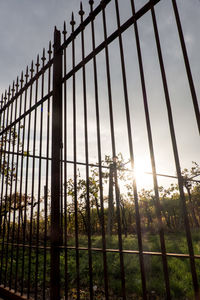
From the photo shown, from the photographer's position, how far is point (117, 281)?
3.89 m

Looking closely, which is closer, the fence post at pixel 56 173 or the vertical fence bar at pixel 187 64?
the vertical fence bar at pixel 187 64

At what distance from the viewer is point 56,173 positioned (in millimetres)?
2611

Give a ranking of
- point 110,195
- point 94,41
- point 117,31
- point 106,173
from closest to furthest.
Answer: point 117,31
point 94,41
point 110,195
point 106,173

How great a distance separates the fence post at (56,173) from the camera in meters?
2.34

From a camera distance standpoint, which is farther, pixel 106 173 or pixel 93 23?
pixel 106 173

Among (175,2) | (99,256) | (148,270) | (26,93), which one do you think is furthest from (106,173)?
(175,2)

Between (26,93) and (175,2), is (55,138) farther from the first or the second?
(175,2)

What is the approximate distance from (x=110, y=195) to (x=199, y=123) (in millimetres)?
6830

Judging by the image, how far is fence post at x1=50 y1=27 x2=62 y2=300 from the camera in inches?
91.9

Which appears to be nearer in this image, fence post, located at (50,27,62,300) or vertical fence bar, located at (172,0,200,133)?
vertical fence bar, located at (172,0,200,133)

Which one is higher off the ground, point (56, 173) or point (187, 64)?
point (187, 64)

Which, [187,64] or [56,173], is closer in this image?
[187,64]

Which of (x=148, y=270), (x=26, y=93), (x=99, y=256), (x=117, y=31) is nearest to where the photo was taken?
(x=117, y=31)

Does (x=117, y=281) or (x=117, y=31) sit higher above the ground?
(x=117, y=31)
